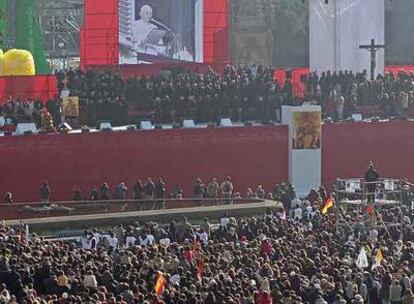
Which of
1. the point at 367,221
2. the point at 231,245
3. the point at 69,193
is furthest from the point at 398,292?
the point at 69,193

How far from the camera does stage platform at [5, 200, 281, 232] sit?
121 feet

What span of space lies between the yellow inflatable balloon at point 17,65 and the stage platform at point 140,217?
12.5 meters

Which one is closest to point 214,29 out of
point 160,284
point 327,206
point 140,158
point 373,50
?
point 373,50

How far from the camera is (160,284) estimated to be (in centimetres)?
2558

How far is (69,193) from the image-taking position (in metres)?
43.6

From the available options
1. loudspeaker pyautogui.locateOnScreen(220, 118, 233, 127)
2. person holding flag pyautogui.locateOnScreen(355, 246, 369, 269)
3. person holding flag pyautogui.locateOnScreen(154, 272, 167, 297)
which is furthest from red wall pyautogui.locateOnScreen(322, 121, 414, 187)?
person holding flag pyautogui.locateOnScreen(154, 272, 167, 297)

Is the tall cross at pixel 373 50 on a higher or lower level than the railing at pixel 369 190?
higher

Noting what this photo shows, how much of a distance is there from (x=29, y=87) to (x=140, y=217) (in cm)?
1040

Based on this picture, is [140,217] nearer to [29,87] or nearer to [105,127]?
[105,127]


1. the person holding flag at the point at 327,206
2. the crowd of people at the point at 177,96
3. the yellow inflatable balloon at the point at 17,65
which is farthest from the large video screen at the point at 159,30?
the person holding flag at the point at 327,206

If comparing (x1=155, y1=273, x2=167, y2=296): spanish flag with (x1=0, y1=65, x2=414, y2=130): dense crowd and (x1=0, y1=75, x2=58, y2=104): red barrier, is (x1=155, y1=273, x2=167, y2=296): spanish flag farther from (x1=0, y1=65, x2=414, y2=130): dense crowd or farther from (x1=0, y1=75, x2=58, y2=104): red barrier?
(x1=0, y1=75, x2=58, y2=104): red barrier

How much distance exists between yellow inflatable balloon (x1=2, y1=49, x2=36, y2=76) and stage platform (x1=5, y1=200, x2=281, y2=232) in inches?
491

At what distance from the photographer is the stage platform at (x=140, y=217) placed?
37031mm

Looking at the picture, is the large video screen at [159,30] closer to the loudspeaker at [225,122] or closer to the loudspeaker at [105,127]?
the loudspeaker at [225,122]
